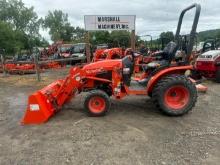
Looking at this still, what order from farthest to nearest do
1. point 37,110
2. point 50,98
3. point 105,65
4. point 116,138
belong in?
point 105,65 < point 50,98 < point 37,110 < point 116,138

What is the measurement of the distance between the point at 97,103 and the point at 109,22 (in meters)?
5.84

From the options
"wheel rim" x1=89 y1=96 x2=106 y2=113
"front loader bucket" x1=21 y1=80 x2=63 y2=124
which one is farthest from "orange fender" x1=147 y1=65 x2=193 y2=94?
"front loader bucket" x1=21 y1=80 x2=63 y2=124

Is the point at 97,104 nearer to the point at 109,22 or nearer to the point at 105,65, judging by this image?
the point at 105,65

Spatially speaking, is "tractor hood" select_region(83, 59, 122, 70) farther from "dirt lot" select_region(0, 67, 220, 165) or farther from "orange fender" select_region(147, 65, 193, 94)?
"dirt lot" select_region(0, 67, 220, 165)

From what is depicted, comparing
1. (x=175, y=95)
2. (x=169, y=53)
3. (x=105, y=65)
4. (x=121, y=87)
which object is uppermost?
(x=169, y=53)

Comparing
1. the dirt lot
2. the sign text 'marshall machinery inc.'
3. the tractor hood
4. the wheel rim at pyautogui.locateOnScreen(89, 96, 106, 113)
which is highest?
the sign text 'marshall machinery inc.'

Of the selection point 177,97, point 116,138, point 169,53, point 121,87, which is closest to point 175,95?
point 177,97

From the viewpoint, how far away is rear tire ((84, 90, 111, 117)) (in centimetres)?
621

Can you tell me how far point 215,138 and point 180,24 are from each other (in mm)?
3250

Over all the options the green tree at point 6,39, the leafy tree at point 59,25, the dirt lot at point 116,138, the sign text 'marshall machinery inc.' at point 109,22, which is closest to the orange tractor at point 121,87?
the dirt lot at point 116,138

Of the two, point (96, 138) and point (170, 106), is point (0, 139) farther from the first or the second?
point (170, 106)

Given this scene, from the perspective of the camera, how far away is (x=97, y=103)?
20.7ft

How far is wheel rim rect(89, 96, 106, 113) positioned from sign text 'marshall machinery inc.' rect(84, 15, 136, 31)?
5486 mm

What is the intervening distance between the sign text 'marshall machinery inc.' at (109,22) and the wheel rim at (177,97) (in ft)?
18.6
